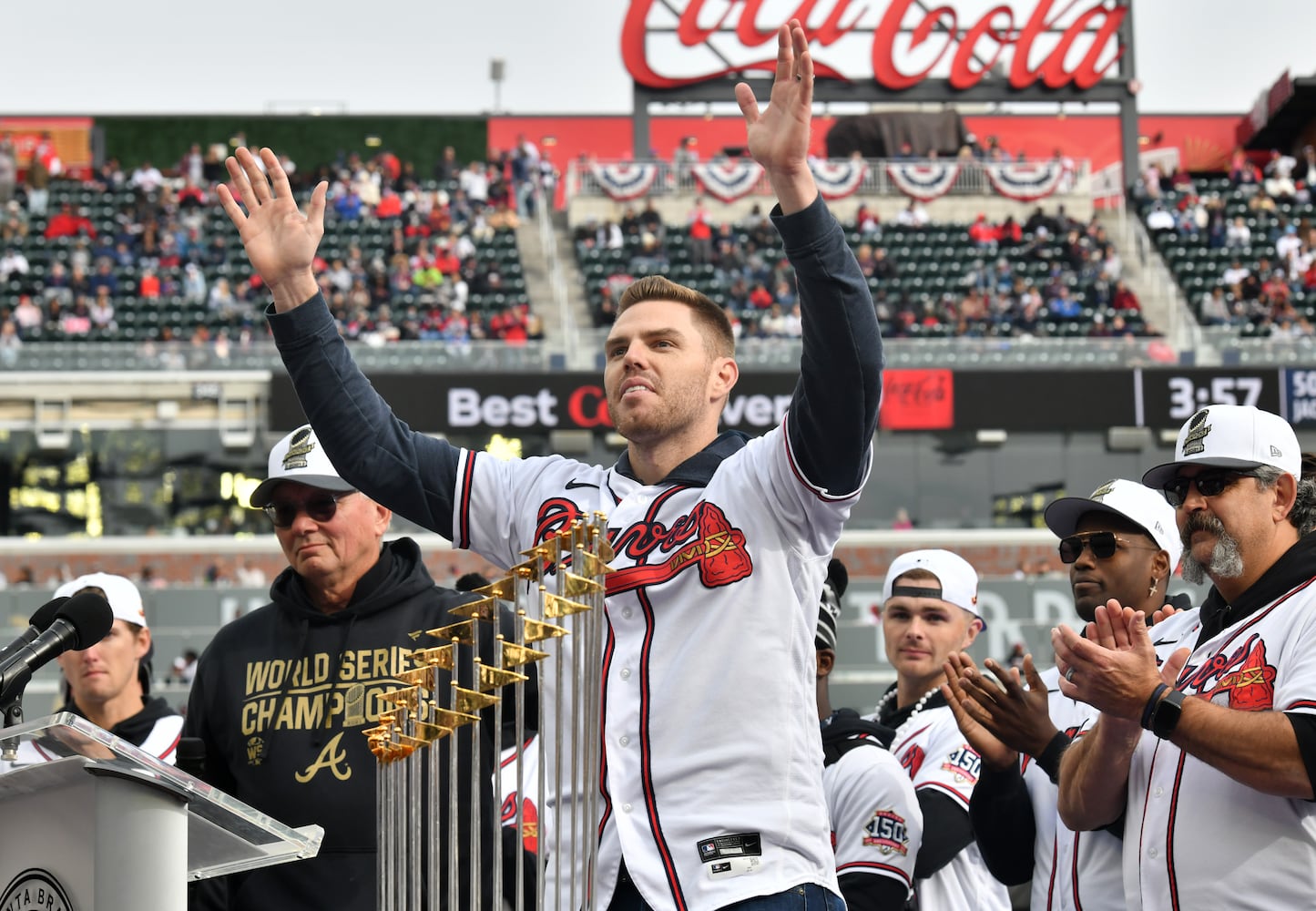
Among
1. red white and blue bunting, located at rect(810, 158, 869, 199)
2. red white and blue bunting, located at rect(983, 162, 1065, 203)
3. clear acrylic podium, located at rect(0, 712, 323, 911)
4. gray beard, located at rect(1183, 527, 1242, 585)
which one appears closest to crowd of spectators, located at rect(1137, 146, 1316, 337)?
red white and blue bunting, located at rect(983, 162, 1065, 203)

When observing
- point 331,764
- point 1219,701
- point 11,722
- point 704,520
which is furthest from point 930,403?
point 11,722

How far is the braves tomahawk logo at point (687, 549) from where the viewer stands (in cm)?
326

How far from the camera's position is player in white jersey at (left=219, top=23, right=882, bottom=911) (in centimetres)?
311

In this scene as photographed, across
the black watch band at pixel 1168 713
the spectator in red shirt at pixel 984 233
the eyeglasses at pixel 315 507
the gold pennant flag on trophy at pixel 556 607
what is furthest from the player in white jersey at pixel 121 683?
the spectator in red shirt at pixel 984 233

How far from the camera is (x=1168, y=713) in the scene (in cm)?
371

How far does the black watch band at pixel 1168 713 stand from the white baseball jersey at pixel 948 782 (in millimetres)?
1455

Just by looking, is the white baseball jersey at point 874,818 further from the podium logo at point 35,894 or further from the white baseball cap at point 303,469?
the podium logo at point 35,894

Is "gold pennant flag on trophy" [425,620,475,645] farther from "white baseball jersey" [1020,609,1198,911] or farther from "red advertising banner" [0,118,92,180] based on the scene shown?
"red advertising banner" [0,118,92,180]

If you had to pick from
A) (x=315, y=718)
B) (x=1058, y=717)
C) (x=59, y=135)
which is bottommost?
(x=1058, y=717)

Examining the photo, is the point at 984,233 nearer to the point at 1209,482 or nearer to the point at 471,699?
the point at 1209,482

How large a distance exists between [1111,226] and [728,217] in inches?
320

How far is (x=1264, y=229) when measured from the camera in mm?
34312

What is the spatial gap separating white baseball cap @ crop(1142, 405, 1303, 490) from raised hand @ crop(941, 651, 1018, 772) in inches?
31.5

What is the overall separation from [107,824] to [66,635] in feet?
1.56
